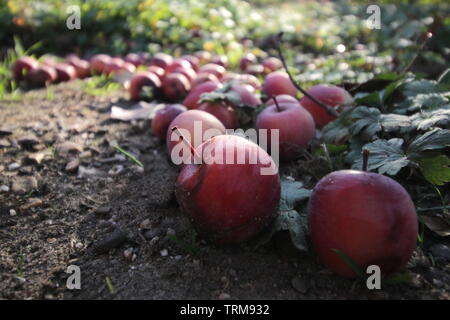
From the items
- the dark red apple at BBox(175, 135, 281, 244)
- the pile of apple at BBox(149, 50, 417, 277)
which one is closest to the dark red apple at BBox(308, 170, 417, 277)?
the pile of apple at BBox(149, 50, 417, 277)

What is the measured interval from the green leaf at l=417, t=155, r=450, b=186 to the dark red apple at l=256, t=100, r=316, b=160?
2.24ft

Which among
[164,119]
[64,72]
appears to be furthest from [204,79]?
[64,72]

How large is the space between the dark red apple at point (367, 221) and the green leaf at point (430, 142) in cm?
41

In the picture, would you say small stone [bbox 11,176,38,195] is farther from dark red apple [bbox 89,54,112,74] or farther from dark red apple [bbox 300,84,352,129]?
dark red apple [bbox 89,54,112,74]

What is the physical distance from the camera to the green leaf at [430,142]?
5.19 feet

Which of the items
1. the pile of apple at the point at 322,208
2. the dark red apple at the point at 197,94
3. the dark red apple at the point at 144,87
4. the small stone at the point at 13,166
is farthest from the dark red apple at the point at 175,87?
the pile of apple at the point at 322,208

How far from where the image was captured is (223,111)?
2.41 m

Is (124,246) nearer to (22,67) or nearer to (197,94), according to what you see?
(197,94)

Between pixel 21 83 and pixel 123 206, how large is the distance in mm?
2799

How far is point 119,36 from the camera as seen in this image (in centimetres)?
571

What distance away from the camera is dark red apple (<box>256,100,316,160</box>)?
7.15 feet

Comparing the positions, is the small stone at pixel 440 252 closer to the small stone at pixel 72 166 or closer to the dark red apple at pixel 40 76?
the small stone at pixel 72 166

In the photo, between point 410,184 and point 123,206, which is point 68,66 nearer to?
point 123,206

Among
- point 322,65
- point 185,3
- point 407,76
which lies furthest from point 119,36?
point 407,76
